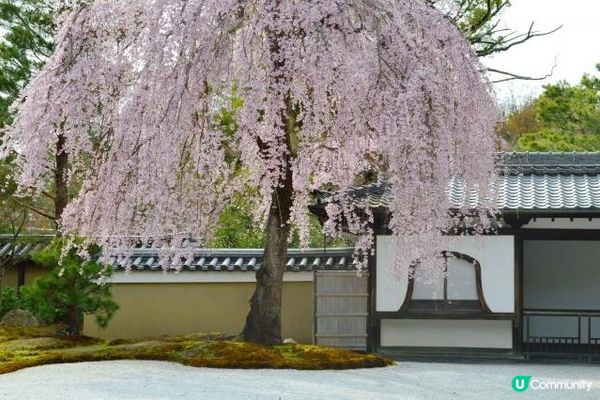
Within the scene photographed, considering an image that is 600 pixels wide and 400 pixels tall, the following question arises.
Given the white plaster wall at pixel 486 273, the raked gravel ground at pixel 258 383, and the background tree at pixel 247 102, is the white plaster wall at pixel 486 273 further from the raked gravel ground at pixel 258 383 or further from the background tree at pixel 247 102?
the background tree at pixel 247 102

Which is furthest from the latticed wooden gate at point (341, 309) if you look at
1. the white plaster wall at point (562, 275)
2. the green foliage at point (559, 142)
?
the green foliage at point (559, 142)

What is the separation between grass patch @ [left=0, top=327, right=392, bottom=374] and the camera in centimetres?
1106

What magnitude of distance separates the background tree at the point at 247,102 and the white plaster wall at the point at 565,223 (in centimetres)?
345

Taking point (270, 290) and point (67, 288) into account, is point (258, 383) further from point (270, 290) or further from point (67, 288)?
point (67, 288)

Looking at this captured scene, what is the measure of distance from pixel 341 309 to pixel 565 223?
10.7 ft

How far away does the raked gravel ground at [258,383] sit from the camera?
9.03m

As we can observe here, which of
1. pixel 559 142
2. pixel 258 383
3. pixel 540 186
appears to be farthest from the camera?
pixel 559 142

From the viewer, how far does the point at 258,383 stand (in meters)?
9.70

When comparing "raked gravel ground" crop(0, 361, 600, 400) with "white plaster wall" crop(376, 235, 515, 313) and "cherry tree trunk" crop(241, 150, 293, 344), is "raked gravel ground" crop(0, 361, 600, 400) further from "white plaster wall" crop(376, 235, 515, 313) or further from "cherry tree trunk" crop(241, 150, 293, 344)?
"white plaster wall" crop(376, 235, 515, 313)

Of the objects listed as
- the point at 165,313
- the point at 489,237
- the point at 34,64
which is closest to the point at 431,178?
the point at 489,237

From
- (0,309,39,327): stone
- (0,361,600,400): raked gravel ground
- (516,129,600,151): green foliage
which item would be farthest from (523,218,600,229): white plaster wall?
(516,129,600,151): green foliage
